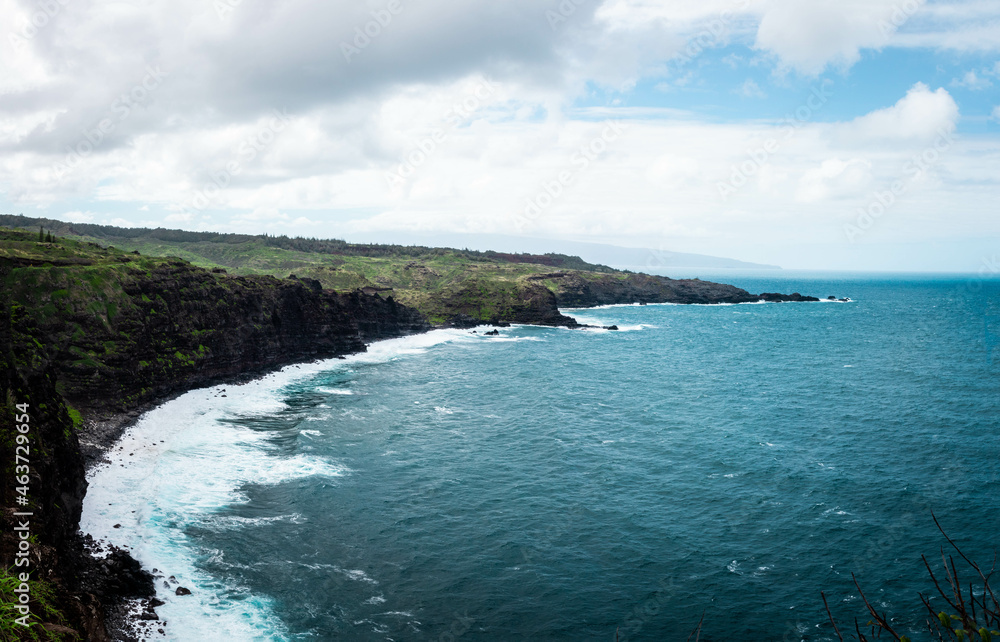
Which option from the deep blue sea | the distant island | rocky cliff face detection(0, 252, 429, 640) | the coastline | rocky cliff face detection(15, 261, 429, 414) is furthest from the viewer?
rocky cliff face detection(15, 261, 429, 414)

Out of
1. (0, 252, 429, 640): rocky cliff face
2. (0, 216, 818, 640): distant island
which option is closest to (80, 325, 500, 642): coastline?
(0, 216, 818, 640): distant island

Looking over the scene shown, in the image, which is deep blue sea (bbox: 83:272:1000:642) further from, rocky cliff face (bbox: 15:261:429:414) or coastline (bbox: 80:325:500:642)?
rocky cliff face (bbox: 15:261:429:414)

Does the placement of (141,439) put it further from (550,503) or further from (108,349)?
(550,503)

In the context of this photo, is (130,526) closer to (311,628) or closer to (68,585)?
(68,585)

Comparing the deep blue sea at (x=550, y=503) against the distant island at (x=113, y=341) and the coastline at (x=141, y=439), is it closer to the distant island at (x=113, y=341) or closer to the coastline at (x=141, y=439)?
the coastline at (x=141, y=439)

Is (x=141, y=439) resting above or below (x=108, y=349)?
below

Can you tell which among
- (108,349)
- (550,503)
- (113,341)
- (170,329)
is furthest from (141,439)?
(550,503)

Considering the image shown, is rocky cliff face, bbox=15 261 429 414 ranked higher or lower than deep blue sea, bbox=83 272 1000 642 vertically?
higher
